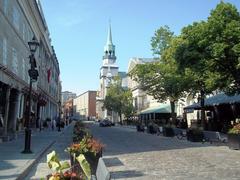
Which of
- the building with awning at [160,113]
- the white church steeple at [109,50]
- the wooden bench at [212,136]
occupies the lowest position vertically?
the wooden bench at [212,136]

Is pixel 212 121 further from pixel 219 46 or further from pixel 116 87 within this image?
pixel 116 87

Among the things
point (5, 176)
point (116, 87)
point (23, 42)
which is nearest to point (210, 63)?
point (23, 42)

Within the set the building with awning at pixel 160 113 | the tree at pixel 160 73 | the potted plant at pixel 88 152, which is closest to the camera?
the potted plant at pixel 88 152

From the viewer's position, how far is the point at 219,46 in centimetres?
2780

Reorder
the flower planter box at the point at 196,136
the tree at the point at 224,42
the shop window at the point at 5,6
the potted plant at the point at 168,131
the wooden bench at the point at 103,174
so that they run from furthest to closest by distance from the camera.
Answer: the potted plant at the point at 168,131
the flower planter box at the point at 196,136
the tree at the point at 224,42
the shop window at the point at 5,6
the wooden bench at the point at 103,174

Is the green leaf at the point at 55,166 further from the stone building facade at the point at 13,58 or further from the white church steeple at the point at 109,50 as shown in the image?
the white church steeple at the point at 109,50

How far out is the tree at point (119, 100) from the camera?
344 feet

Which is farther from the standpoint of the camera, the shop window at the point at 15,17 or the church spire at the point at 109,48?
the church spire at the point at 109,48

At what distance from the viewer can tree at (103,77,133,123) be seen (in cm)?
10491

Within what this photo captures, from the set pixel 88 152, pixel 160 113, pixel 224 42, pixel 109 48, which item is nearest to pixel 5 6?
pixel 224 42

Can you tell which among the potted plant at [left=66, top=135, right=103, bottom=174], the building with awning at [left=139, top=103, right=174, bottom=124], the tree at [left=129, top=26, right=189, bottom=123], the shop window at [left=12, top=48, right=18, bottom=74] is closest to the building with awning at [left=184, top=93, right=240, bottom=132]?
the tree at [left=129, top=26, right=189, bottom=123]

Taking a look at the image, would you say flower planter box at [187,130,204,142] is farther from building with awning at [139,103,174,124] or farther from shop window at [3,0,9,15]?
building with awning at [139,103,174,124]

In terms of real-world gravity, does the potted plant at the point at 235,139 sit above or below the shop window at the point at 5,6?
below

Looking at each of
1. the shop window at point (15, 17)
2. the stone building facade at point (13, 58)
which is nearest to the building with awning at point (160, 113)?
the stone building facade at point (13, 58)
